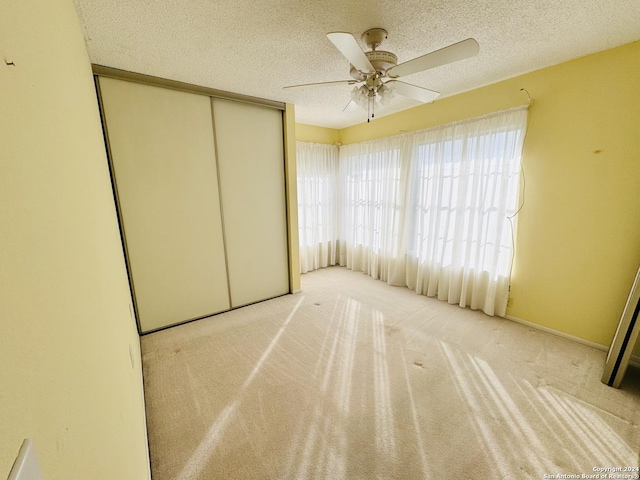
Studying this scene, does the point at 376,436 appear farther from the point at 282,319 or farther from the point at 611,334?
the point at 611,334

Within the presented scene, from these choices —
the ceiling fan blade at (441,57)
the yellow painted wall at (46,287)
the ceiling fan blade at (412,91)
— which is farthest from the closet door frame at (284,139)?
the yellow painted wall at (46,287)

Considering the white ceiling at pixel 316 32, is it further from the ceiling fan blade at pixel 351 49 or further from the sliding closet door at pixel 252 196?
the sliding closet door at pixel 252 196

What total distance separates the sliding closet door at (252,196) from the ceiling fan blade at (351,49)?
167 centimetres

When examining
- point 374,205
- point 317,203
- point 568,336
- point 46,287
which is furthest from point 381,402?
point 317,203

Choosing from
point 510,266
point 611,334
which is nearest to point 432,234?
Answer: point 510,266

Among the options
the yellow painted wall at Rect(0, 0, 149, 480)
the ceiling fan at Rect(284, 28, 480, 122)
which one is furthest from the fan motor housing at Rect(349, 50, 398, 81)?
the yellow painted wall at Rect(0, 0, 149, 480)

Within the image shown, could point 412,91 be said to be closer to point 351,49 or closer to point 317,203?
point 351,49

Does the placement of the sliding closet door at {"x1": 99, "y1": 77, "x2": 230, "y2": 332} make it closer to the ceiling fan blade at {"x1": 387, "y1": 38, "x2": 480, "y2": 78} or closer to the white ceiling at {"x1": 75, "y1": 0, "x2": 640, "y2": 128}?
the white ceiling at {"x1": 75, "y1": 0, "x2": 640, "y2": 128}

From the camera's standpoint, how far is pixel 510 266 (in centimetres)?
271

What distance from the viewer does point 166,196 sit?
2.56 metres

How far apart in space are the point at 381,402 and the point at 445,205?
238 centimetres

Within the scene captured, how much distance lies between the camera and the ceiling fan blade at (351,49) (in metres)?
1.36

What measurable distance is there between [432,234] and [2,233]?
3550mm

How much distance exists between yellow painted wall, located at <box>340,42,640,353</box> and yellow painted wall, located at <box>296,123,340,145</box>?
2.39 metres
